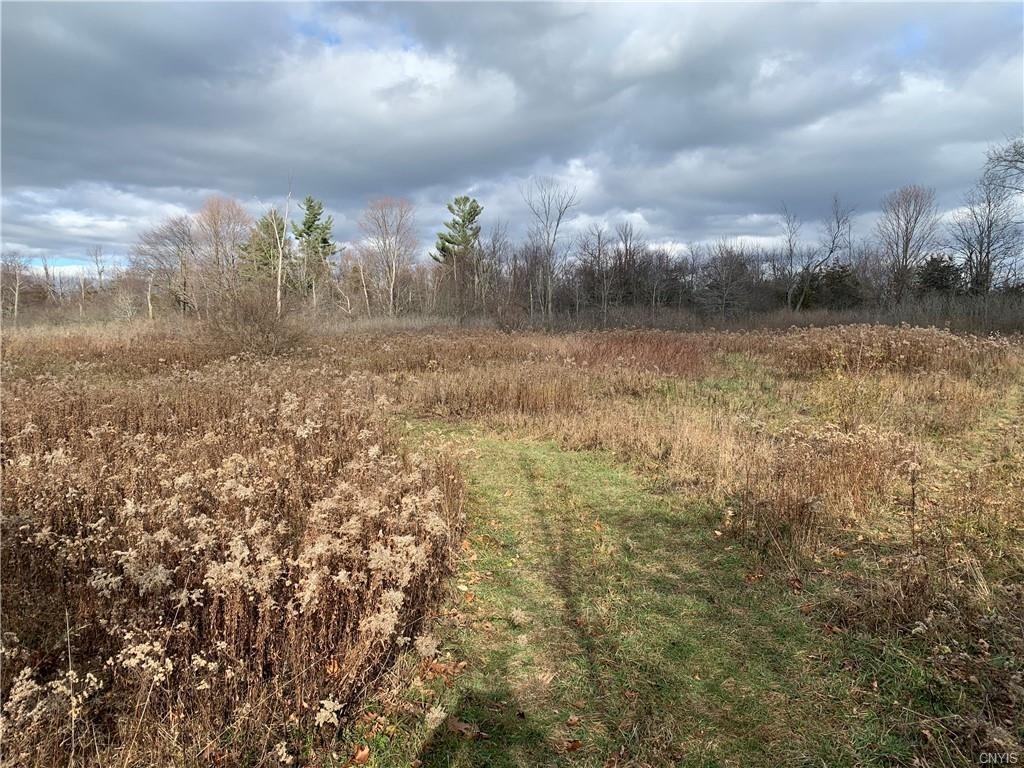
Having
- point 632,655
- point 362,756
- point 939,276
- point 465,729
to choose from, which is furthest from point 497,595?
point 939,276

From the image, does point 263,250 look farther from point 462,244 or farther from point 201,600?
point 201,600

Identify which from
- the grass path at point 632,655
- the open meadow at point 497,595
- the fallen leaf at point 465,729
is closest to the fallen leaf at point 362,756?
the open meadow at point 497,595

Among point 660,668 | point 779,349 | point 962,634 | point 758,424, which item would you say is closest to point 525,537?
point 660,668

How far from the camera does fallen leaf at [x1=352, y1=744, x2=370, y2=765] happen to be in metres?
2.34

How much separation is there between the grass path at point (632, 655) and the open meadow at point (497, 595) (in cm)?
2

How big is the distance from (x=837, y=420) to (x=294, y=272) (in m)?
41.6

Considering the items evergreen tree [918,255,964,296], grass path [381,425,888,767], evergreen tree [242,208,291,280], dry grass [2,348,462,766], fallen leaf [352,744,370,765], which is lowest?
fallen leaf [352,744,370,765]

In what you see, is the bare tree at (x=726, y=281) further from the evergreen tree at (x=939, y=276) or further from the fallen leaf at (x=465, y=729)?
the fallen leaf at (x=465, y=729)

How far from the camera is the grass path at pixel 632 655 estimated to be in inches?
95.0

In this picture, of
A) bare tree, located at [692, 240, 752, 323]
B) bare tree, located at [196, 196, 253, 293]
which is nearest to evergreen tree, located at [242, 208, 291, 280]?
bare tree, located at [196, 196, 253, 293]

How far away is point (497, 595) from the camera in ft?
12.1

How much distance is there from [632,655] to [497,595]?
3.50 feet

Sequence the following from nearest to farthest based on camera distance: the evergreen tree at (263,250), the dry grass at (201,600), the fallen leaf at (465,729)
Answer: the dry grass at (201,600) → the fallen leaf at (465,729) → the evergreen tree at (263,250)

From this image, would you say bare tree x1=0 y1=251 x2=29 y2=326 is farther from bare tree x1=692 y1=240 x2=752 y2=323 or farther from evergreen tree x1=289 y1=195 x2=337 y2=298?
bare tree x1=692 y1=240 x2=752 y2=323
